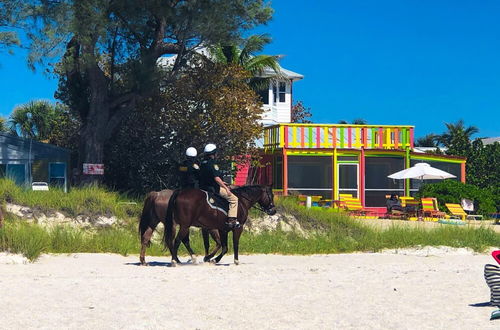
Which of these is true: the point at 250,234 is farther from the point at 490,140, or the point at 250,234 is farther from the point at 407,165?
the point at 490,140

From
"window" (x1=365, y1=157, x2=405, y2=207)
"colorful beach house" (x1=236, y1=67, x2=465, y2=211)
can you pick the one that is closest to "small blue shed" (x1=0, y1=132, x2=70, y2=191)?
"colorful beach house" (x1=236, y1=67, x2=465, y2=211)

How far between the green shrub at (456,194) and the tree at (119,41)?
11.7 m

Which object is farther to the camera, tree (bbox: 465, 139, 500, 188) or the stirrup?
tree (bbox: 465, 139, 500, 188)

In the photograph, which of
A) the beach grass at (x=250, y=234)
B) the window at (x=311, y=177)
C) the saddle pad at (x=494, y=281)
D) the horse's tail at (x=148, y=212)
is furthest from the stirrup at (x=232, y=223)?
the window at (x=311, y=177)

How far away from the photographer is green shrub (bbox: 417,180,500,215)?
32.0 metres

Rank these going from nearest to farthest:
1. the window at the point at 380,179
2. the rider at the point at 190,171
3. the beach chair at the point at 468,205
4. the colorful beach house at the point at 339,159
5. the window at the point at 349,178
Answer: the rider at the point at 190,171 < the beach chair at the point at 468,205 < the colorful beach house at the point at 339,159 < the window at the point at 349,178 < the window at the point at 380,179

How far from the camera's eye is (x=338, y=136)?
110 feet

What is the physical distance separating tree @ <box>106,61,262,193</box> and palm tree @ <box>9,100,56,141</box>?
1797 cm

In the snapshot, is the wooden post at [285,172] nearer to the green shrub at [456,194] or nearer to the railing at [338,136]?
the railing at [338,136]

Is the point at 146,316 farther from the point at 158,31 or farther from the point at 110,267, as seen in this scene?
the point at 158,31

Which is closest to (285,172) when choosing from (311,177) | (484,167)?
(311,177)

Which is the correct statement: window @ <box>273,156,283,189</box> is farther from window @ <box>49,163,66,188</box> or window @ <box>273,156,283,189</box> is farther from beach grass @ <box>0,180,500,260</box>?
beach grass @ <box>0,180,500,260</box>

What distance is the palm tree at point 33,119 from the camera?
42.8 m

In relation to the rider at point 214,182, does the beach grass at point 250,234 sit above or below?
below
